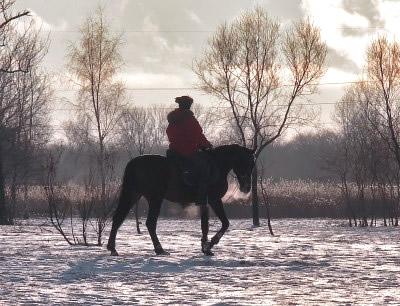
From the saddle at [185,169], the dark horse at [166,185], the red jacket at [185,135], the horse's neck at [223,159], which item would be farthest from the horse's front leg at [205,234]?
the red jacket at [185,135]

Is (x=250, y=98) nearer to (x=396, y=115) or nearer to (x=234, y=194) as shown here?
(x=396, y=115)

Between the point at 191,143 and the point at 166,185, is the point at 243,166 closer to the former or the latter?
the point at 191,143

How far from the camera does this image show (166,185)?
10.8m

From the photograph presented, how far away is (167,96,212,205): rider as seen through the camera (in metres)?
10.6

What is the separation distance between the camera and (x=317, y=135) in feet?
381

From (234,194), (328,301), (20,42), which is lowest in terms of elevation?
(328,301)

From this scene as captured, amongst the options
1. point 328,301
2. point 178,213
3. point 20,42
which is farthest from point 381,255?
point 178,213

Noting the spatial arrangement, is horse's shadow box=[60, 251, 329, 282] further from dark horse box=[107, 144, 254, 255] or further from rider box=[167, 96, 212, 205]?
rider box=[167, 96, 212, 205]

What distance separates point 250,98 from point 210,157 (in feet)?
60.6

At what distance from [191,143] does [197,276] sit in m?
3.23

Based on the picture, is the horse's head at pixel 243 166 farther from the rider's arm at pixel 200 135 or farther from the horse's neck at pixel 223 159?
the rider's arm at pixel 200 135

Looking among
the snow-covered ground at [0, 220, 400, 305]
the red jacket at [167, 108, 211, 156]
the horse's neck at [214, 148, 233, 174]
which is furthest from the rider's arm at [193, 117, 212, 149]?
the snow-covered ground at [0, 220, 400, 305]

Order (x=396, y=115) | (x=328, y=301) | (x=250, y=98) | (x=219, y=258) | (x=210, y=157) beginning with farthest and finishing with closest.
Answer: (x=250, y=98)
(x=396, y=115)
(x=210, y=157)
(x=219, y=258)
(x=328, y=301)

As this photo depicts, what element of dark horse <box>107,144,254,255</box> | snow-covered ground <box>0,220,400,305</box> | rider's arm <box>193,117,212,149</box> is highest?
rider's arm <box>193,117,212,149</box>
